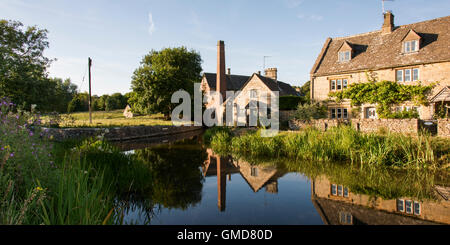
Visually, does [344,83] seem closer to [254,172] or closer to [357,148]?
[357,148]

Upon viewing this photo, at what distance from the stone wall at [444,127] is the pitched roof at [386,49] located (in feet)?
25.9

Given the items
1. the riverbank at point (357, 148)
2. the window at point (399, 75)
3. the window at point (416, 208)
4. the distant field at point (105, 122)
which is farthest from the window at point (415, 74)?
the distant field at point (105, 122)

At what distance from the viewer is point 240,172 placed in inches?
403

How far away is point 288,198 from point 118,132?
716 inches

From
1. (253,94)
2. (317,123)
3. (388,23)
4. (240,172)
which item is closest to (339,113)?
(317,123)

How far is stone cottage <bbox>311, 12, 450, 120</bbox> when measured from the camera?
2007 centimetres

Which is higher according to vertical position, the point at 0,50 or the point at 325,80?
the point at 0,50

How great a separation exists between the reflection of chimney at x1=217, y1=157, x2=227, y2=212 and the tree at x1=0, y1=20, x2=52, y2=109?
20259 mm

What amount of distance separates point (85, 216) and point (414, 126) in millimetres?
19762

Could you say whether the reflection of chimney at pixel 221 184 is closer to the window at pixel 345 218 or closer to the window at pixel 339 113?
the window at pixel 345 218

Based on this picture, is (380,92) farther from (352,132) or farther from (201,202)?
(201,202)

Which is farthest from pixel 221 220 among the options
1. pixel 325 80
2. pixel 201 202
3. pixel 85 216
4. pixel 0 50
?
pixel 0 50

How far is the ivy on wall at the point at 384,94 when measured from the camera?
2045 centimetres

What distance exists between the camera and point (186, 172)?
9961 mm
